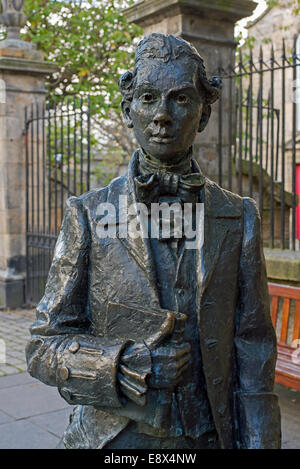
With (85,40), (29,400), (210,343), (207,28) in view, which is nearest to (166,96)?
(210,343)

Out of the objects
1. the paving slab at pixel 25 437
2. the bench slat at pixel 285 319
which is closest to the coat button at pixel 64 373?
the paving slab at pixel 25 437

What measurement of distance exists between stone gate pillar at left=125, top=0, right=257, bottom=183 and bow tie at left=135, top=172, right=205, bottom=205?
5060 mm

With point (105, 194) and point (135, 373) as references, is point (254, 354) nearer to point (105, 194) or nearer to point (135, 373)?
point (135, 373)

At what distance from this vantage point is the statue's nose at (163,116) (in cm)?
185

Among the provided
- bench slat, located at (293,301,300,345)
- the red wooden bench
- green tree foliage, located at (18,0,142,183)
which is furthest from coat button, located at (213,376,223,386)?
green tree foliage, located at (18,0,142,183)

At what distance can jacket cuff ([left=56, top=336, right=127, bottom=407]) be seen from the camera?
178cm

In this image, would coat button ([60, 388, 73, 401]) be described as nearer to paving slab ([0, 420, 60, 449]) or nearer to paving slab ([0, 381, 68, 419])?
paving slab ([0, 420, 60, 449])

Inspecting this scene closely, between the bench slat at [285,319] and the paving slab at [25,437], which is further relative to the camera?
the bench slat at [285,319]

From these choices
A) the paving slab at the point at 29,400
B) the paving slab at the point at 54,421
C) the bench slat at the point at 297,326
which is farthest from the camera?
the bench slat at the point at 297,326

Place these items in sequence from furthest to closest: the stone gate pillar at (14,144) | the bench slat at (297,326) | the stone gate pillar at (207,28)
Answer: the stone gate pillar at (14,144) < the stone gate pillar at (207,28) < the bench slat at (297,326)

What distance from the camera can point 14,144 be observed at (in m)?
9.84

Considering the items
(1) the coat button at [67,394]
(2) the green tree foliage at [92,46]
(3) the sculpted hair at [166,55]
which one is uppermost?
(2) the green tree foliage at [92,46]

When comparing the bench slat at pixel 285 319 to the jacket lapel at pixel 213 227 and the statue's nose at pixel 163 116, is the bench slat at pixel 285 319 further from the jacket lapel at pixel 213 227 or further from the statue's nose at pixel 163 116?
the statue's nose at pixel 163 116

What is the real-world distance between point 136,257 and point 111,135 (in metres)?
11.6
